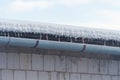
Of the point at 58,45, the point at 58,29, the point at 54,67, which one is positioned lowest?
the point at 54,67

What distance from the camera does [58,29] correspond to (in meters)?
5.98

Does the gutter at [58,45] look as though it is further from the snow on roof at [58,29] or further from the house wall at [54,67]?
the house wall at [54,67]

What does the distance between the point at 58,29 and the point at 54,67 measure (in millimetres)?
600

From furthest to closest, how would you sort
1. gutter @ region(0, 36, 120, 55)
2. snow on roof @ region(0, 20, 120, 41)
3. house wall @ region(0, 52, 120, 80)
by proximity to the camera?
house wall @ region(0, 52, 120, 80), snow on roof @ region(0, 20, 120, 41), gutter @ region(0, 36, 120, 55)

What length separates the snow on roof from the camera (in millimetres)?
5680

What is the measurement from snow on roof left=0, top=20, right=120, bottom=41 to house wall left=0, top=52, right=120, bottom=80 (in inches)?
17.1

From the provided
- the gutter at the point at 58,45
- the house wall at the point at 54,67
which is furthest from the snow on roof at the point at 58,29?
the house wall at the point at 54,67

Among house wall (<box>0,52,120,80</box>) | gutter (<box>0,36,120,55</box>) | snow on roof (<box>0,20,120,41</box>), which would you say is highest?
snow on roof (<box>0,20,120,41</box>)

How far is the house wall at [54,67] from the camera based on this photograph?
5859mm

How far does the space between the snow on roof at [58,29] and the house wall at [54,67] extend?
1.42 ft

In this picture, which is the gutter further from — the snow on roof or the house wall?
the house wall

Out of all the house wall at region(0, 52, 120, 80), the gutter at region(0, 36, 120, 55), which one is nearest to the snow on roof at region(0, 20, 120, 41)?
the gutter at region(0, 36, 120, 55)

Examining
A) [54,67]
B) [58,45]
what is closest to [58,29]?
[58,45]

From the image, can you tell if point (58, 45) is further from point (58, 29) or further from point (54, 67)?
point (54, 67)
